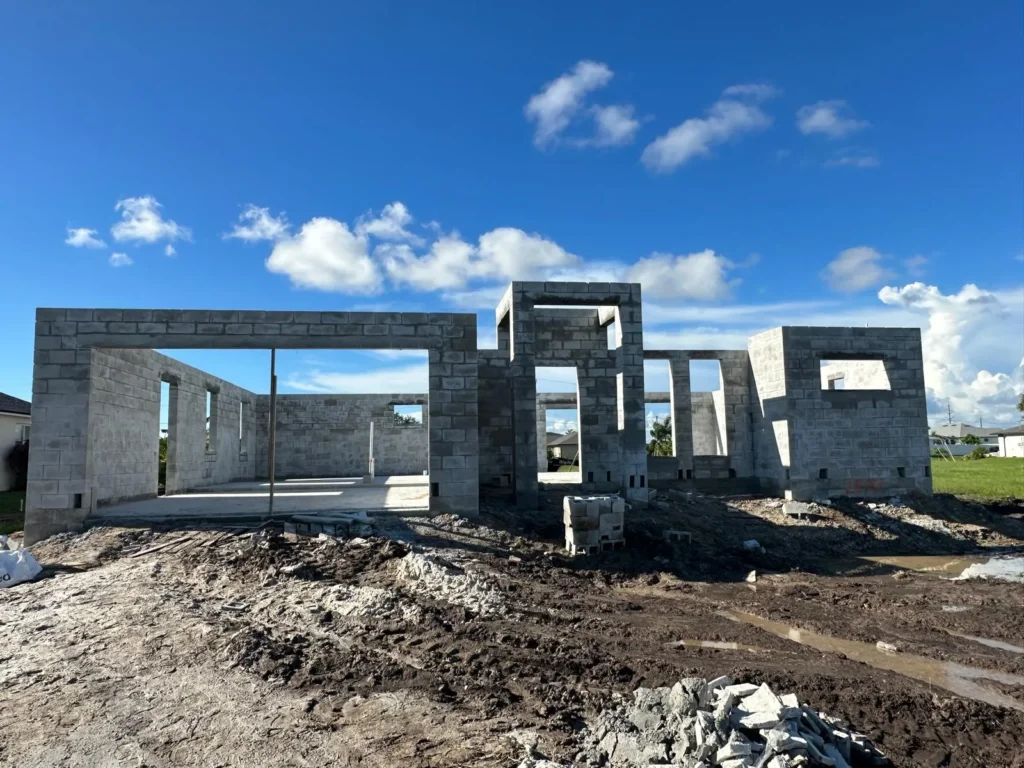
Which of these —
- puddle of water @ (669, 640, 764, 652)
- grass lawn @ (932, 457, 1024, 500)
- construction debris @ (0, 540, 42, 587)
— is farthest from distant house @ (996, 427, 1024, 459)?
construction debris @ (0, 540, 42, 587)

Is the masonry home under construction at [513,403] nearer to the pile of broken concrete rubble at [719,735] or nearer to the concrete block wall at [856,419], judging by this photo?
the concrete block wall at [856,419]

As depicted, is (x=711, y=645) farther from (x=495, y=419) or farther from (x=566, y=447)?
(x=566, y=447)

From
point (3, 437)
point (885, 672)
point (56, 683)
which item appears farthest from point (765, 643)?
point (3, 437)

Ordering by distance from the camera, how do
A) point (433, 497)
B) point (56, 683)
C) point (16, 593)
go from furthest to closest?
point (433, 497) → point (16, 593) → point (56, 683)

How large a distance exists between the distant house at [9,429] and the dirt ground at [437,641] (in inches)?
603

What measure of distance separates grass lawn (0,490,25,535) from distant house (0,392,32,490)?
1.21 m

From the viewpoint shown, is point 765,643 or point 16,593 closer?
point 765,643

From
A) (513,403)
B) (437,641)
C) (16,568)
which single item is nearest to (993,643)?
(437,641)

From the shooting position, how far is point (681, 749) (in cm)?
403

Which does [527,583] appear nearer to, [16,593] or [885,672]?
[885,672]

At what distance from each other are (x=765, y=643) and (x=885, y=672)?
1.19m

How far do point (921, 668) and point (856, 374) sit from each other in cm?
1499

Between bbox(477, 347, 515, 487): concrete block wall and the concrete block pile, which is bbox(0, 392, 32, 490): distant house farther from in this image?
the concrete block pile

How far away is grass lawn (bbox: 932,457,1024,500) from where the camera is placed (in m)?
21.0
